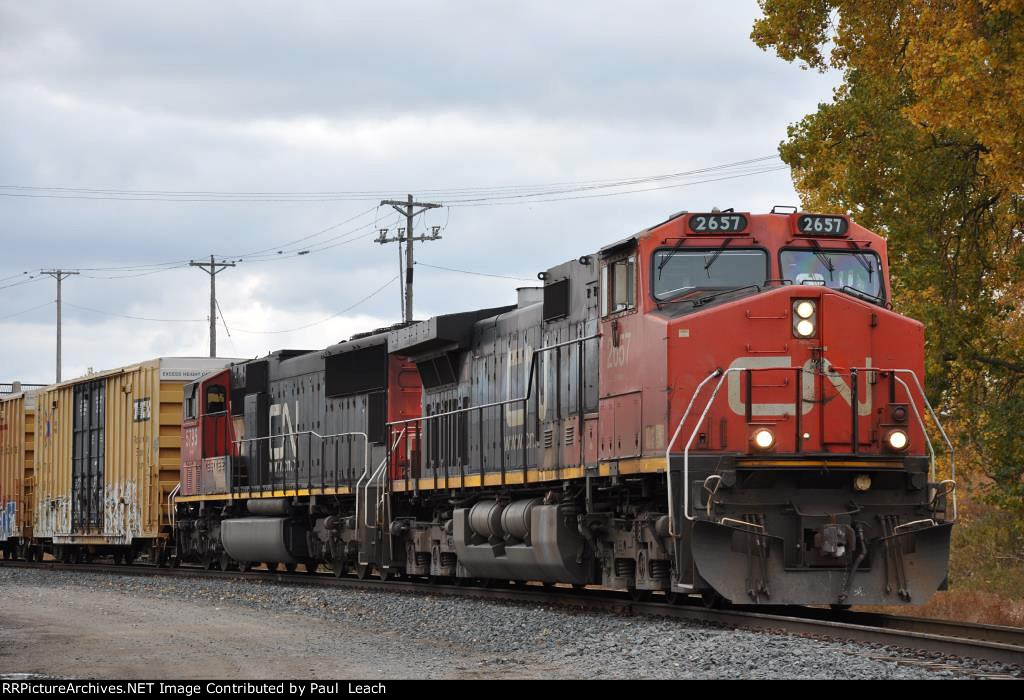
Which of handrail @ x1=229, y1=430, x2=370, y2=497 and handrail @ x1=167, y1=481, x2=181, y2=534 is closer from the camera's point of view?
handrail @ x1=229, y1=430, x2=370, y2=497

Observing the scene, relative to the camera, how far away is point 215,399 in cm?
2631

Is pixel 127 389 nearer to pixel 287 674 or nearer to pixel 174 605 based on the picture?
pixel 174 605

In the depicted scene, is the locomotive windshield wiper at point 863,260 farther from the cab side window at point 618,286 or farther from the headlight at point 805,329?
the cab side window at point 618,286

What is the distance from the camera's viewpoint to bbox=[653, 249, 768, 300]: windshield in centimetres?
1348

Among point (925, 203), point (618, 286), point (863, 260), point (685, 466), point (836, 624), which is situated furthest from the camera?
point (925, 203)

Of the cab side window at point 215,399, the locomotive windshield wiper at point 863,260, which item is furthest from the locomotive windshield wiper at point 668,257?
the cab side window at point 215,399

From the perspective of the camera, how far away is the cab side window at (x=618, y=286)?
13.7m

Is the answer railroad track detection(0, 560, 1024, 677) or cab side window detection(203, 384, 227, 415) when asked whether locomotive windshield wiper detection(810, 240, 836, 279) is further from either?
cab side window detection(203, 384, 227, 415)

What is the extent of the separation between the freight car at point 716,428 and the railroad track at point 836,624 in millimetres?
266

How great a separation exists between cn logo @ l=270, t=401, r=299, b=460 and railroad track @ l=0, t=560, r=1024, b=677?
14.3 ft

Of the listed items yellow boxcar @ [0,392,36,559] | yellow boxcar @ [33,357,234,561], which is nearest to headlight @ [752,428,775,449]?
yellow boxcar @ [33,357,234,561]

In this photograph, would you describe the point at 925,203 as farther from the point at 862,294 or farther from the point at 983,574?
the point at 862,294

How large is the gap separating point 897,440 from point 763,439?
1.24 metres

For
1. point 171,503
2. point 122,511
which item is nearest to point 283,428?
point 171,503
